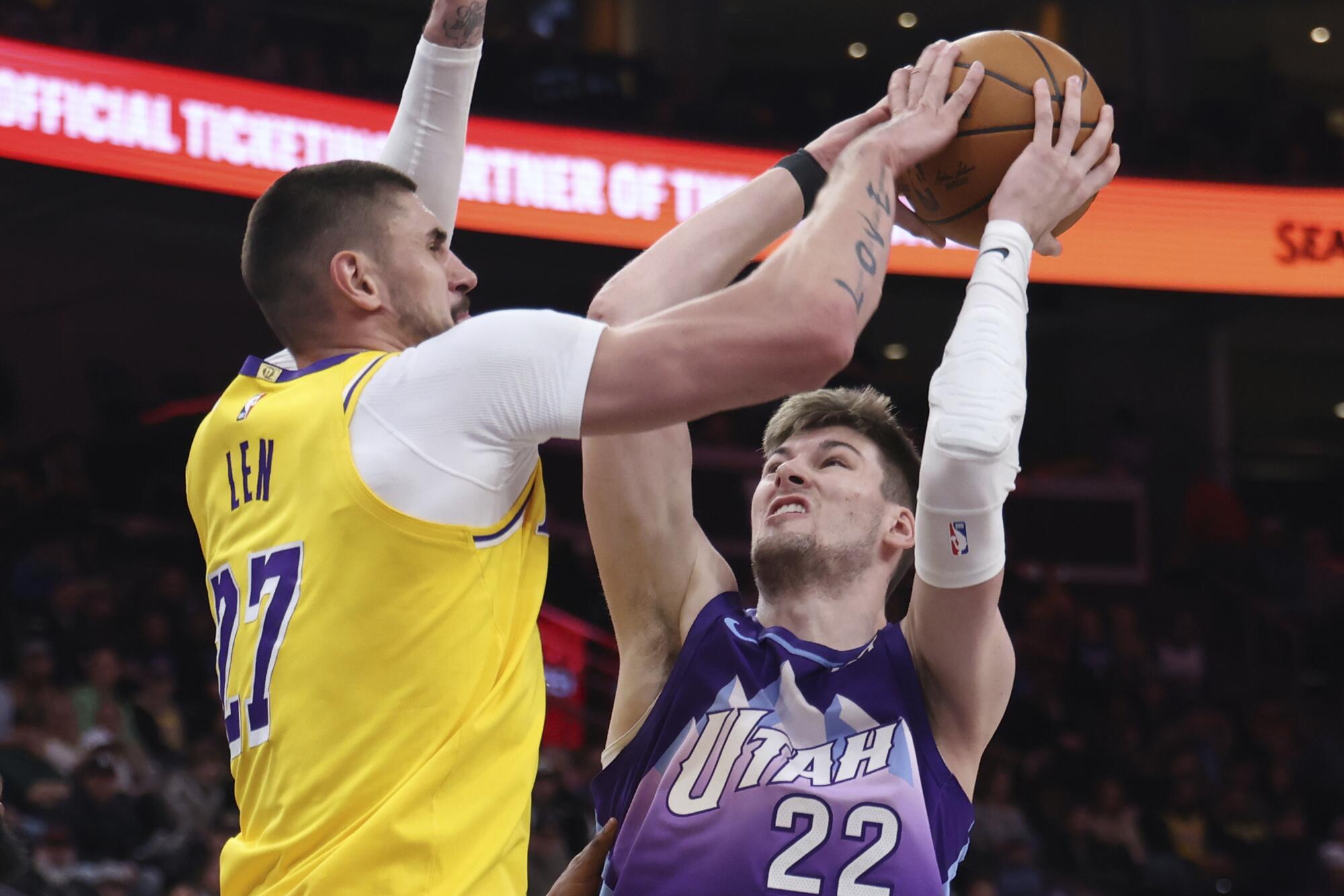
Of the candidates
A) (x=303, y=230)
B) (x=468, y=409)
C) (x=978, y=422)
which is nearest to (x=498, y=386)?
(x=468, y=409)

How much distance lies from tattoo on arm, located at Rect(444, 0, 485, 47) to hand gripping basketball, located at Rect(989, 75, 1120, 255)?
101 centimetres

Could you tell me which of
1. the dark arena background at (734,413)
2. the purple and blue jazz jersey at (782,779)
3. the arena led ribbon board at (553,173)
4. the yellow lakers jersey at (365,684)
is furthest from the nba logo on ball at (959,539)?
the arena led ribbon board at (553,173)

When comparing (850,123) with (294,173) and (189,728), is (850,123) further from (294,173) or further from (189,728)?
(189,728)

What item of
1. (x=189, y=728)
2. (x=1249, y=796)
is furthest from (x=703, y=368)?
(x=1249, y=796)

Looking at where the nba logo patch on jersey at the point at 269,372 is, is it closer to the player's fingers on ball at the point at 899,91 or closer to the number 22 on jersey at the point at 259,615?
the number 22 on jersey at the point at 259,615

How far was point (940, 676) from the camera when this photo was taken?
2.67 metres

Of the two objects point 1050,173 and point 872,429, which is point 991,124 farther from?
point 872,429

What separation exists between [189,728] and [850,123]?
6392 millimetres

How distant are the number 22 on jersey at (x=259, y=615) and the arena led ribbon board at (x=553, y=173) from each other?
842 cm

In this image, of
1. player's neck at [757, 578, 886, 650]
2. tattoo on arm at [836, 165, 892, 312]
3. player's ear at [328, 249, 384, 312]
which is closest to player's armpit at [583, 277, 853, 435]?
tattoo on arm at [836, 165, 892, 312]

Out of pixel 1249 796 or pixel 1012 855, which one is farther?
pixel 1249 796

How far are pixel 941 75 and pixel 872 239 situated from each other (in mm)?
555

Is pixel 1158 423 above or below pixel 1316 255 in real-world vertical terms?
below

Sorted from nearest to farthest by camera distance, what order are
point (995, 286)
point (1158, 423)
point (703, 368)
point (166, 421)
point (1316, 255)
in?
point (703, 368) → point (995, 286) → point (166, 421) → point (1316, 255) → point (1158, 423)
